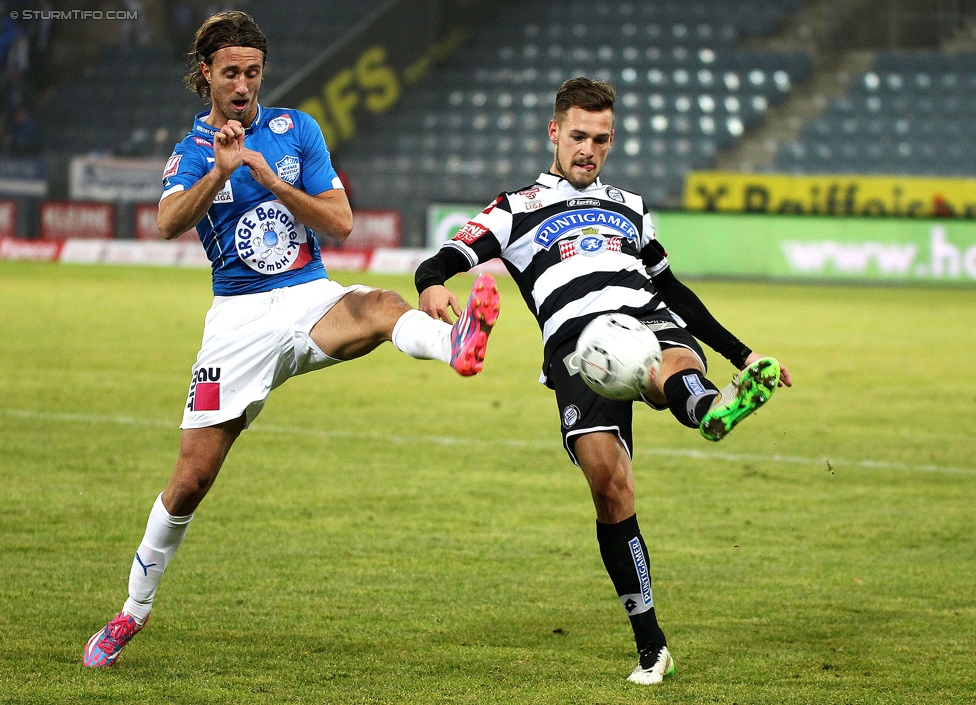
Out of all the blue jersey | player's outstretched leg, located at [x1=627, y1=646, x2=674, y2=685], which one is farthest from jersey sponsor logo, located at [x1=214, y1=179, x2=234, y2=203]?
player's outstretched leg, located at [x1=627, y1=646, x2=674, y2=685]

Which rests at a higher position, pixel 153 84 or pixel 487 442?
pixel 153 84

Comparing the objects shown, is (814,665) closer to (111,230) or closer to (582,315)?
(582,315)

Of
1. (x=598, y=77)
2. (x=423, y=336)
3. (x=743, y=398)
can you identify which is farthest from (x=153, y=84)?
(x=743, y=398)

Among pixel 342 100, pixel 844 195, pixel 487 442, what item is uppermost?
pixel 342 100

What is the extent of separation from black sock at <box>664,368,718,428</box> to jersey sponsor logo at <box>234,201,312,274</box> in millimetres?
1483

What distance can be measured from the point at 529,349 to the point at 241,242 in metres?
10.8

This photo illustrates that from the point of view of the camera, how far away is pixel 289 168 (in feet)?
16.2

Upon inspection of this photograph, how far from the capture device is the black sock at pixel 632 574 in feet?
15.4

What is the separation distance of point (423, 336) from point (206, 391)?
2.84 ft

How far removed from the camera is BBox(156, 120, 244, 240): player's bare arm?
448 cm

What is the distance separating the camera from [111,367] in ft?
43.5

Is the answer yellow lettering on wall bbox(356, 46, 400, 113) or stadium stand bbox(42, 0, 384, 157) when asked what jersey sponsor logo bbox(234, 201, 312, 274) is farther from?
yellow lettering on wall bbox(356, 46, 400, 113)

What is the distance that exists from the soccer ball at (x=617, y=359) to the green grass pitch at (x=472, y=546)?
1.00 metres

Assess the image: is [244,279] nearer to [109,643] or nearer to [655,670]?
[109,643]
